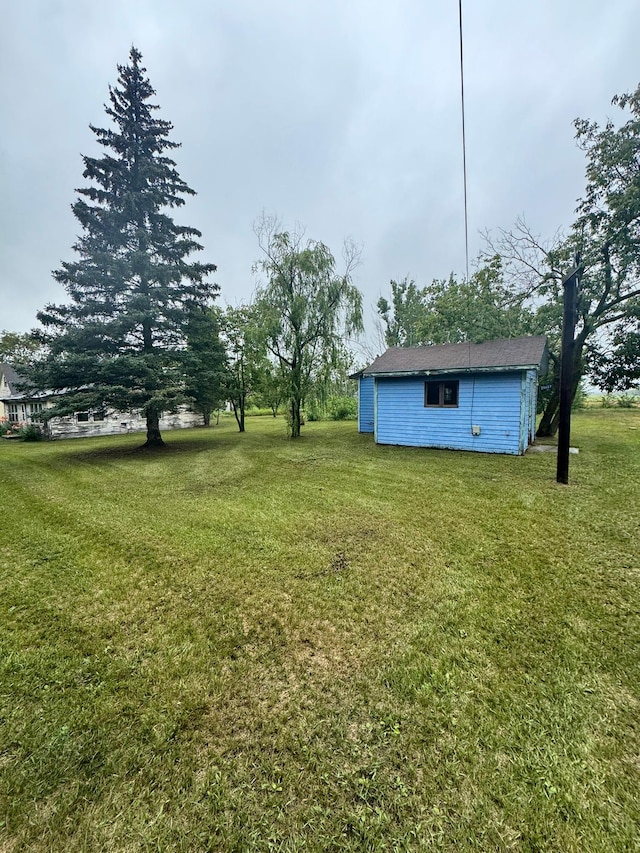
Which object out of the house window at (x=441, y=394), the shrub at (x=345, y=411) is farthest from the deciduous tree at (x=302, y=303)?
the shrub at (x=345, y=411)

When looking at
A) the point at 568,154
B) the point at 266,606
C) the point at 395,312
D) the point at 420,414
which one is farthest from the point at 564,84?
the point at 395,312

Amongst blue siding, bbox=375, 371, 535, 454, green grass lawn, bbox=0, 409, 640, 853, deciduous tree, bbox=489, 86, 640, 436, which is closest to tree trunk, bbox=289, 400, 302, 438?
blue siding, bbox=375, 371, 535, 454

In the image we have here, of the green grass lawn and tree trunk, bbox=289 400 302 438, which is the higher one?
tree trunk, bbox=289 400 302 438

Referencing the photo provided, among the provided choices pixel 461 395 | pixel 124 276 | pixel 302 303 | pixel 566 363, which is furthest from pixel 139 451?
pixel 566 363

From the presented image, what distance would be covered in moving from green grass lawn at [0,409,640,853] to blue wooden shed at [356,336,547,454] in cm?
426

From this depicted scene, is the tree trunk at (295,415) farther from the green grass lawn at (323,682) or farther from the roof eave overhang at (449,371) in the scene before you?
the green grass lawn at (323,682)

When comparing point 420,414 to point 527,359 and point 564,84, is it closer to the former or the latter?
point 527,359

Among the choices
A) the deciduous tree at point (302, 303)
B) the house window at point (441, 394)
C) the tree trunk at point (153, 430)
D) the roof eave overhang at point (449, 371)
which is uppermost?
the deciduous tree at point (302, 303)

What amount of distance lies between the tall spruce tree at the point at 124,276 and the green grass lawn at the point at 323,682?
6452mm

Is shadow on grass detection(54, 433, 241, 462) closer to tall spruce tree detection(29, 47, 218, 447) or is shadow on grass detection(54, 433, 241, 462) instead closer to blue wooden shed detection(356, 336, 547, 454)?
tall spruce tree detection(29, 47, 218, 447)

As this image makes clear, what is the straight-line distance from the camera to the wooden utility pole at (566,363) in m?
5.41

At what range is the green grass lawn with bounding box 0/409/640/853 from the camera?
4.62ft

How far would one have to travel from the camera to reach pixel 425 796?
4.82ft

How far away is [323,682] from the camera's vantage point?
6.89 feet
